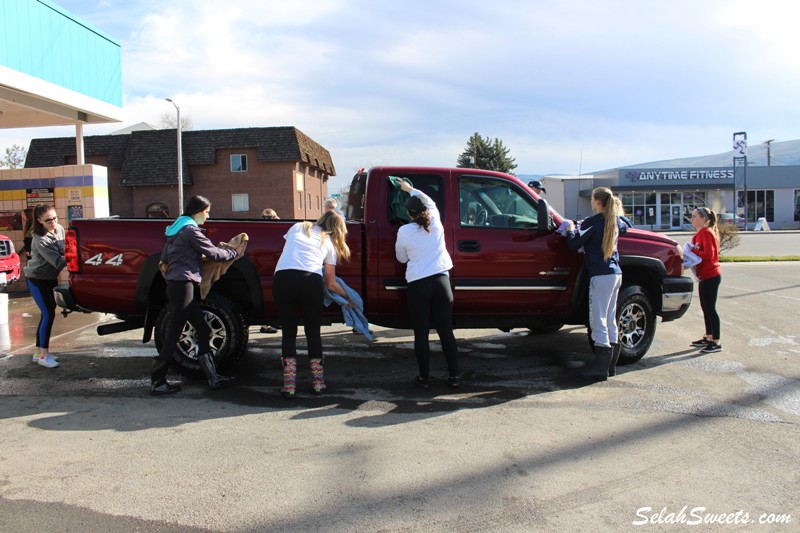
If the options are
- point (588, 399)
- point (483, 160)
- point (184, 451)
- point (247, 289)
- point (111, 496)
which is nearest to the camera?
point (111, 496)

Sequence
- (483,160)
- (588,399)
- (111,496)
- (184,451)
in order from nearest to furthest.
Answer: (111,496) → (184,451) → (588,399) → (483,160)

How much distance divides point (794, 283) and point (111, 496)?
47.5 feet

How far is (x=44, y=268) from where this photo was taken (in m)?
6.38

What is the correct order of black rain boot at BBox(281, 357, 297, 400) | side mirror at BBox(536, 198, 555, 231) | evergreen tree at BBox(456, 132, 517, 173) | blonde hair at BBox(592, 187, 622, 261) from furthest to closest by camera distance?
evergreen tree at BBox(456, 132, 517, 173), side mirror at BBox(536, 198, 555, 231), blonde hair at BBox(592, 187, 622, 261), black rain boot at BBox(281, 357, 297, 400)

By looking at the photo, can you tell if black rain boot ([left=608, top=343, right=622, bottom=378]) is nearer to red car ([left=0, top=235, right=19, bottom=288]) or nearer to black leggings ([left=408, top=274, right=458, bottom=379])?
black leggings ([left=408, top=274, right=458, bottom=379])

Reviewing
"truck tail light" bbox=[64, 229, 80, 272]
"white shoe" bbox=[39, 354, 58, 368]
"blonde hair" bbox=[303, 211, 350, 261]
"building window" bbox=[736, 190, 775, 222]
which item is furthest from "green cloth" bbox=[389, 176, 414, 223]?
"building window" bbox=[736, 190, 775, 222]

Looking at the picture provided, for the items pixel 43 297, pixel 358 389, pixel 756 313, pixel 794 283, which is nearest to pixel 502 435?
pixel 358 389

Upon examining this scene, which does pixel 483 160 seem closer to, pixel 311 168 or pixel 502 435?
pixel 311 168

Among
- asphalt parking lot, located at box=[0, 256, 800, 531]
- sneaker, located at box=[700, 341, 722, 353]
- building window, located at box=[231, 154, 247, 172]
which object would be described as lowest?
asphalt parking lot, located at box=[0, 256, 800, 531]

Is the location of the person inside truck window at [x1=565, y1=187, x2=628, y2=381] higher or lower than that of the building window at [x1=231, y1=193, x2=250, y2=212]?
lower

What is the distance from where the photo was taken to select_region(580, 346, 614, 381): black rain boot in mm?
5918

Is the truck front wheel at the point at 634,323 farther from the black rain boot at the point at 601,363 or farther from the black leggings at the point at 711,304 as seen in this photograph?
the black leggings at the point at 711,304

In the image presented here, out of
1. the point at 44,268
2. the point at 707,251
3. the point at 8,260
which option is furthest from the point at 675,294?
the point at 8,260

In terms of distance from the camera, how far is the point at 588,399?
214 inches
